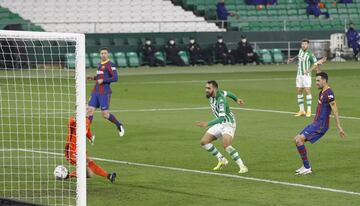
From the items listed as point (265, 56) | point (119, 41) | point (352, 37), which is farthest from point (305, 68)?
point (352, 37)

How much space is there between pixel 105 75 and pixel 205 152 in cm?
417

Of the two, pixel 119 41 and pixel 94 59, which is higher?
pixel 119 41

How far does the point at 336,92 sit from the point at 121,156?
56.0 ft

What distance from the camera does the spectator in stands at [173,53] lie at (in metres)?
52.0

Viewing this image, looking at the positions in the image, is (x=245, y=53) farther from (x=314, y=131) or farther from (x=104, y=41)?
(x=314, y=131)

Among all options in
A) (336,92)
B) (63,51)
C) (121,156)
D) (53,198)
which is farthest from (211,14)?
(53,198)

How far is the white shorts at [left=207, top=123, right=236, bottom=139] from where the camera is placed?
1895cm

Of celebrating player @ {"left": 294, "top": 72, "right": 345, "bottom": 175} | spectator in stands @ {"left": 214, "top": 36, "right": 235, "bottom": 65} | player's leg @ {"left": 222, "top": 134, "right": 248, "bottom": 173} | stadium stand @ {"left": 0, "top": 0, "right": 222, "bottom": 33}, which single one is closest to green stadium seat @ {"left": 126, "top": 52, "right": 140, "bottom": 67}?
stadium stand @ {"left": 0, "top": 0, "right": 222, "bottom": 33}

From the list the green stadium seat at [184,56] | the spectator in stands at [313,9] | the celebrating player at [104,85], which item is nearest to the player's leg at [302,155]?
the celebrating player at [104,85]

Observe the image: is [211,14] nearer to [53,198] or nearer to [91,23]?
[91,23]

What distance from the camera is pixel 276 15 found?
196ft

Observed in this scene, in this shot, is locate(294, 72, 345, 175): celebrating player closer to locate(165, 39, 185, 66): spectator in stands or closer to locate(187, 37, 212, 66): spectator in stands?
locate(165, 39, 185, 66): spectator in stands

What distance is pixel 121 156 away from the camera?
21.0 metres

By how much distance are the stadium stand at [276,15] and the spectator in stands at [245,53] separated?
3083mm
